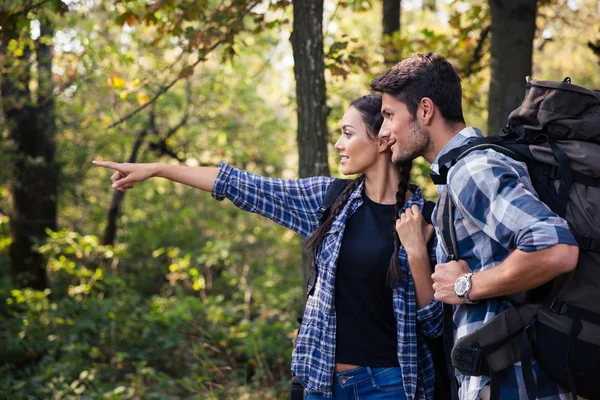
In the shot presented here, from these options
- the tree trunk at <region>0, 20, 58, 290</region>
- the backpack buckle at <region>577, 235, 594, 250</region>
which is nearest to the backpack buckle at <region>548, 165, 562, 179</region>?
the backpack buckle at <region>577, 235, 594, 250</region>

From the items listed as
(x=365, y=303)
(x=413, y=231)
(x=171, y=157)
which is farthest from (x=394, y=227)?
(x=171, y=157)

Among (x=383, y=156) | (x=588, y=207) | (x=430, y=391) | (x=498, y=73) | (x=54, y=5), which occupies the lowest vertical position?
(x=430, y=391)

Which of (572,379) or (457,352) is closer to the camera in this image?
(572,379)

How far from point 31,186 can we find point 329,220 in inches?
313

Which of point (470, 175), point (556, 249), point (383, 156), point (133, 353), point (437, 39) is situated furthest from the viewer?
point (133, 353)

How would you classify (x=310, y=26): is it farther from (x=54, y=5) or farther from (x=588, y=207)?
(x=588, y=207)

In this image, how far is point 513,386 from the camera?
2.13 metres

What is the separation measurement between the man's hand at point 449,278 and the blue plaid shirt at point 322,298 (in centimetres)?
49

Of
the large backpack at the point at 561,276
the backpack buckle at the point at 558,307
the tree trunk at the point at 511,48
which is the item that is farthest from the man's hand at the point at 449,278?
the tree trunk at the point at 511,48

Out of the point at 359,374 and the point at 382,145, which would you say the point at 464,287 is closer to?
the point at 359,374

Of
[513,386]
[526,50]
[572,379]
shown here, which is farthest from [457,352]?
[526,50]

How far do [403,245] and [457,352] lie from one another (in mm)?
644

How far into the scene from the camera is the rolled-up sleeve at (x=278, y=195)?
10.2 feet

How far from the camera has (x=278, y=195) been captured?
10.2 feet
